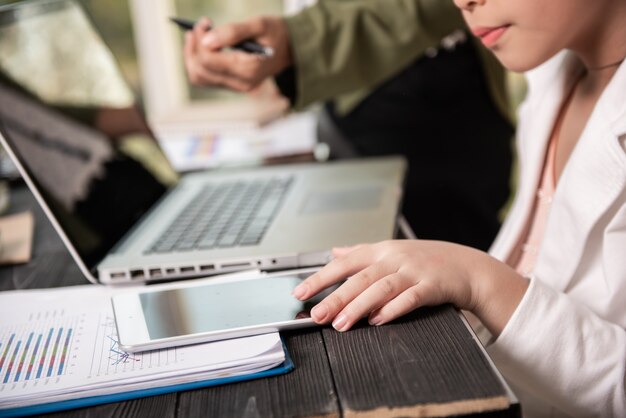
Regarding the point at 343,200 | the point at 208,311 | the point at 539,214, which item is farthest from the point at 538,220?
the point at 208,311

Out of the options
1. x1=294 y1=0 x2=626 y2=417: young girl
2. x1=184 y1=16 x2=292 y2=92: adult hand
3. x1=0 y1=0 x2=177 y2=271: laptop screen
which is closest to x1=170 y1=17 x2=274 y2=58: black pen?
x1=184 y1=16 x2=292 y2=92: adult hand

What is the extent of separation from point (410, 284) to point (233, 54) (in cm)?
48

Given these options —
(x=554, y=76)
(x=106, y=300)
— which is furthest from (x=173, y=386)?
(x=554, y=76)

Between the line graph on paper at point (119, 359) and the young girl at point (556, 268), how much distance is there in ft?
0.41

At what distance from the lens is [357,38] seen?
3.49 ft

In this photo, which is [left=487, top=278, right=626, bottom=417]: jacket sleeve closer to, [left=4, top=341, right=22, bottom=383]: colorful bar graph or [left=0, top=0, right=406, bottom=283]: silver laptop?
[left=0, top=0, right=406, bottom=283]: silver laptop

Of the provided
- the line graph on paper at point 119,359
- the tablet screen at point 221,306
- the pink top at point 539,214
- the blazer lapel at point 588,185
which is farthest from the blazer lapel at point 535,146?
the line graph on paper at point 119,359

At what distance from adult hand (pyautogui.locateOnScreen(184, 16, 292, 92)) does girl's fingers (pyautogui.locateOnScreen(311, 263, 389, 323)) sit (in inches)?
17.4

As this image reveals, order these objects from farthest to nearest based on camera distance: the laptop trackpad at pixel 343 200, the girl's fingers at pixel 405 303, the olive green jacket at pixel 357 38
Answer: the olive green jacket at pixel 357 38 → the laptop trackpad at pixel 343 200 → the girl's fingers at pixel 405 303

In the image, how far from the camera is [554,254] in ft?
2.37

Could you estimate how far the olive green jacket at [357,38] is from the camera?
1012 mm

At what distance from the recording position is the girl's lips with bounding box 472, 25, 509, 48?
0.69m

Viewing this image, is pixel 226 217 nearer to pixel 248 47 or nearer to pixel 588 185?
pixel 248 47

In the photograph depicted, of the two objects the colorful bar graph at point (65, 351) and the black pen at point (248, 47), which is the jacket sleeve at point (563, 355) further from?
the black pen at point (248, 47)
